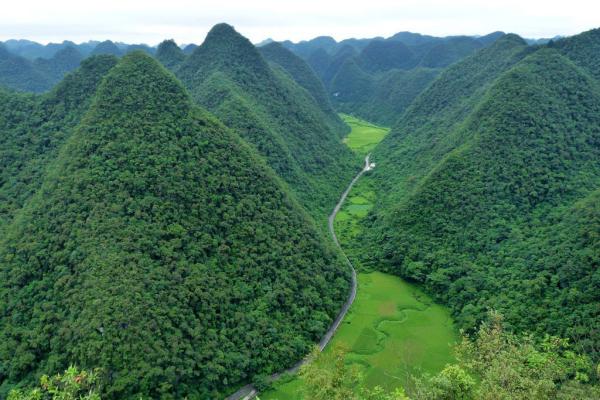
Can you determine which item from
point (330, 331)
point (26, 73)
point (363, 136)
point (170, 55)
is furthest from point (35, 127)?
point (26, 73)

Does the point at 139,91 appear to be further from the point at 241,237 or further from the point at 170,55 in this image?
the point at 170,55

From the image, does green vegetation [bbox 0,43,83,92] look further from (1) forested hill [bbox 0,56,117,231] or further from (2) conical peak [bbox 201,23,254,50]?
(1) forested hill [bbox 0,56,117,231]

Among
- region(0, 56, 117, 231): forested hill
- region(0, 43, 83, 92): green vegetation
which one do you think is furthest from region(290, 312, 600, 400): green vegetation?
region(0, 43, 83, 92): green vegetation

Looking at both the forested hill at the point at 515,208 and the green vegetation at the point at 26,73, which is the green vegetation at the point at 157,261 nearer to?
the forested hill at the point at 515,208

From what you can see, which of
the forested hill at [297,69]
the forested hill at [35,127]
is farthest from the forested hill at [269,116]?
the forested hill at [297,69]

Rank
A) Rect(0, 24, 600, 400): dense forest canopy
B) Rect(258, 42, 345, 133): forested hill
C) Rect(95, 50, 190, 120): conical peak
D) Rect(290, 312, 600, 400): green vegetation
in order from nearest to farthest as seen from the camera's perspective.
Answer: Rect(290, 312, 600, 400): green vegetation → Rect(0, 24, 600, 400): dense forest canopy → Rect(95, 50, 190, 120): conical peak → Rect(258, 42, 345, 133): forested hill

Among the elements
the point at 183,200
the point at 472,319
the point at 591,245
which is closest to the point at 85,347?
the point at 183,200

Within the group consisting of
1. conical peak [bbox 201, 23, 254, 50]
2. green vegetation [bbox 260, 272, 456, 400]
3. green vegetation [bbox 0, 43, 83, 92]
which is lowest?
green vegetation [bbox 260, 272, 456, 400]
